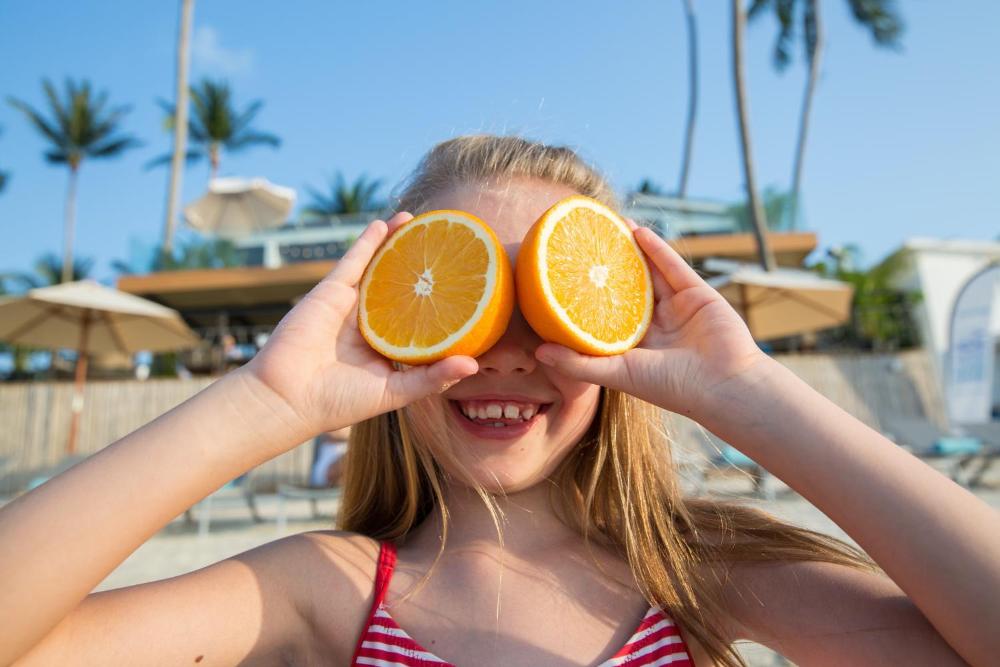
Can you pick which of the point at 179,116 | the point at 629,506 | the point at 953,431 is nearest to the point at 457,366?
the point at 629,506

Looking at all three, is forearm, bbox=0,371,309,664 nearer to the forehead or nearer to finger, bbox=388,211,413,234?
finger, bbox=388,211,413,234

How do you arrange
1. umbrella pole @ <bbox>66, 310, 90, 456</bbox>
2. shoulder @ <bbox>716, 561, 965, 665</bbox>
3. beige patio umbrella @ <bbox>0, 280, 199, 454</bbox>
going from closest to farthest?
shoulder @ <bbox>716, 561, 965, 665</bbox> < beige patio umbrella @ <bbox>0, 280, 199, 454</bbox> < umbrella pole @ <bbox>66, 310, 90, 456</bbox>

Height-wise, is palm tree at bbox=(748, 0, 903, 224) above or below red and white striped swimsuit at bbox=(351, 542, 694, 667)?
above

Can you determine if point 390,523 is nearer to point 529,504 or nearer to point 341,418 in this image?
point 529,504

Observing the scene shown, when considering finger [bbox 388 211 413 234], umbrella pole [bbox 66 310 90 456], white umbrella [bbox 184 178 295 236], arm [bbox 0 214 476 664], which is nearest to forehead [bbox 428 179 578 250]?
finger [bbox 388 211 413 234]

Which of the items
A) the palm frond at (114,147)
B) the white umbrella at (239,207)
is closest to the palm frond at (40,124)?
the palm frond at (114,147)

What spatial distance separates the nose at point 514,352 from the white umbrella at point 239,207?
1972 cm

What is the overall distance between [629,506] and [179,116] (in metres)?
26.1

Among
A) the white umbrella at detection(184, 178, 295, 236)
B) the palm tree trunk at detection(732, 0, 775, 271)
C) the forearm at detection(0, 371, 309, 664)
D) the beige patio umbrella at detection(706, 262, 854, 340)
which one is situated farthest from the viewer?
the white umbrella at detection(184, 178, 295, 236)

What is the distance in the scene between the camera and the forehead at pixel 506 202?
1.88 meters

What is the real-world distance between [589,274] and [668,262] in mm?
247

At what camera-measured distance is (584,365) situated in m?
1.61

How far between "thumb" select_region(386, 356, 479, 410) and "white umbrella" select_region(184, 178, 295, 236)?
19.8 meters

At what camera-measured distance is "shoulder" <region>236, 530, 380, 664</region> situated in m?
1.73
